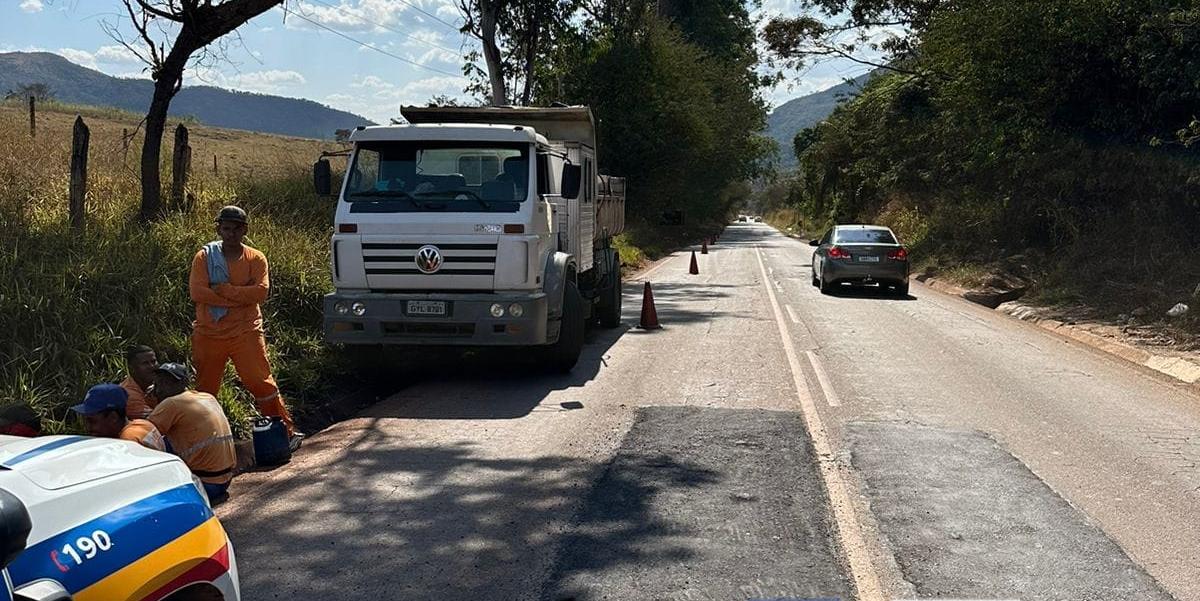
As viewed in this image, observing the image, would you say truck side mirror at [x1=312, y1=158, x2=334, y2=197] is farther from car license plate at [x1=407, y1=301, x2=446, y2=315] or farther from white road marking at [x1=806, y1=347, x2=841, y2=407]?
white road marking at [x1=806, y1=347, x2=841, y2=407]

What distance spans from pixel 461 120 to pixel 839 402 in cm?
599

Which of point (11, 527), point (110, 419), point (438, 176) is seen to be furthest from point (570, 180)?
point (11, 527)

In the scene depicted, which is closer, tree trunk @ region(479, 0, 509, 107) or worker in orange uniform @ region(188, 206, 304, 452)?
worker in orange uniform @ region(188, 206, 304, 452)

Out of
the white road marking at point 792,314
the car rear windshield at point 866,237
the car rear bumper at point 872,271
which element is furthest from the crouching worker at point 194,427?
the car rear windshield at point 866,237

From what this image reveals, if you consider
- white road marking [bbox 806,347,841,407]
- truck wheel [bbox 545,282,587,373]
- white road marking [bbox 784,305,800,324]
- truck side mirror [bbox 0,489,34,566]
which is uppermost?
truck side mirror [bbox 0,489,34,566]

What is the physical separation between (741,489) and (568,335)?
13.2 feet

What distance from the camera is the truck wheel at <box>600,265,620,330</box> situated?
13.7 m

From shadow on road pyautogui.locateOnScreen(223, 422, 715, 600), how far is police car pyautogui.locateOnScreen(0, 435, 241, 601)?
1.66 m

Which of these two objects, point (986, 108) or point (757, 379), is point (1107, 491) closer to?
point (757, 379)

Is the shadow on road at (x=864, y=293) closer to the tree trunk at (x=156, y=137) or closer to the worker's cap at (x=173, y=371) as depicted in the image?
the tree trunk at (x=156, y=137)

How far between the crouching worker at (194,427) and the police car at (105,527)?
2.68m

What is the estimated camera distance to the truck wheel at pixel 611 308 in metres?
13.7

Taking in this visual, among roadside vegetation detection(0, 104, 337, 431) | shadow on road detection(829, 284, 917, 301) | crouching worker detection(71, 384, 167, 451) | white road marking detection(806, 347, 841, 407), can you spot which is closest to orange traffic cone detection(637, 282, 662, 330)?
white road marking detection(806, 347, 841, 407)

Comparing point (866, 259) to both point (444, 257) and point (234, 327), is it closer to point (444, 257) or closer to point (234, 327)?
point (444, 257)
